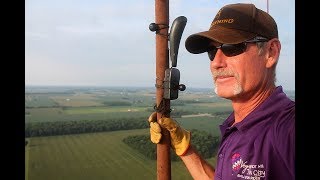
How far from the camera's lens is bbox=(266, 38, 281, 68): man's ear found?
2.22m

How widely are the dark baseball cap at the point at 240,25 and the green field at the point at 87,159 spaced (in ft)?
97.7

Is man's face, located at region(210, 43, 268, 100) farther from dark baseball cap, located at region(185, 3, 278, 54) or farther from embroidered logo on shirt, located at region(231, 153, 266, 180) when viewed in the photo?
embroidered logo on shirt, located at region(231, 153, 266, 180)

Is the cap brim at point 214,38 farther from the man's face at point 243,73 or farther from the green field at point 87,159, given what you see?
the green field at point 87,159

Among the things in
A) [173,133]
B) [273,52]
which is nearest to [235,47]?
[273,52]

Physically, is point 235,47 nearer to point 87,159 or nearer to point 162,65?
point 162,65

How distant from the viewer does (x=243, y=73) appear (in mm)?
2227

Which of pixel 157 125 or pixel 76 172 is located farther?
pixel 76 172

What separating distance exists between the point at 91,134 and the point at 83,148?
7394 millimetres

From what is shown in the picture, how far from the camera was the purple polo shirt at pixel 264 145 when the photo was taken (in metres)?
1.75

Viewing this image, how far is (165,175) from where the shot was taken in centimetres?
302
